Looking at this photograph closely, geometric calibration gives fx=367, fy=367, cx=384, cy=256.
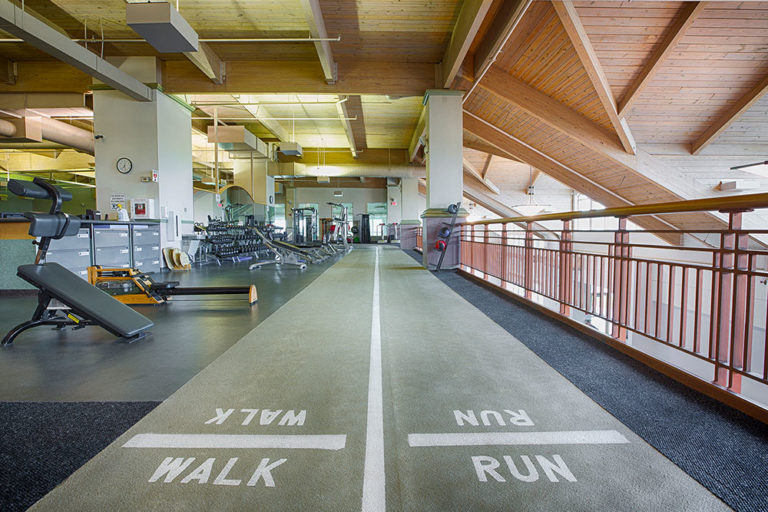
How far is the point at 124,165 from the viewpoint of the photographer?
8.09 meters

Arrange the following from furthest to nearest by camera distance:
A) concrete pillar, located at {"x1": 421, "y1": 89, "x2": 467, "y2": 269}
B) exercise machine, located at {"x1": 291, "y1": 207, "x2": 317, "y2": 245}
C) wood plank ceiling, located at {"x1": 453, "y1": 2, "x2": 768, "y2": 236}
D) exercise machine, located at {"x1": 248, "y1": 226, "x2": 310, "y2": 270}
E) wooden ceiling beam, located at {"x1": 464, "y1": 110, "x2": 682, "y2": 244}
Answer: exercise machine, located at {"x1": 291, "y1": 207, "x2": 317, "y2": 245}, wooden ceiling beam, located at {"x1": 464, "y1": 110, "x2": 682, "y2": 244}, exercise machine, located at {"x1": 248, "y1": 226, "x2": 310, "y2": 270}, concrete pillar, located at {"x1": 421, "y1": 89, "x2": 467, "y2": 269}, wood plank ceiling, located at {"x1": 453, "y1": 2, "x2": 768, "y2": 236}

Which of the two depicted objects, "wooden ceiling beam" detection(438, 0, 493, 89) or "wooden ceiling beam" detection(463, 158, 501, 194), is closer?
"wooden ceiling beam" detection(438, 0, 493, 89)

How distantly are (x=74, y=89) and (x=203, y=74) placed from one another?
3.24 metres

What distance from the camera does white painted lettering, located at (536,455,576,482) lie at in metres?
1.33

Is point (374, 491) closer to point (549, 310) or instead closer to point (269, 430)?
point (269, 430)

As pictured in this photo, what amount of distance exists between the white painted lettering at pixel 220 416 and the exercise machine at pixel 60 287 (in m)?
1.67

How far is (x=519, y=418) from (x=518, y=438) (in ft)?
0.59

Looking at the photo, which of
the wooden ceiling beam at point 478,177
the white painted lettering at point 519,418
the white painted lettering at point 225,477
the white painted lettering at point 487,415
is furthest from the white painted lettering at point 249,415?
the wooden ceiling beam at point 478,177

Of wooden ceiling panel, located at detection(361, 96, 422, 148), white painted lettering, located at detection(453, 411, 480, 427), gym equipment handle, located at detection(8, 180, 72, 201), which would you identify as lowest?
white painted lettering, located at detection(453, 411, 480, 427)

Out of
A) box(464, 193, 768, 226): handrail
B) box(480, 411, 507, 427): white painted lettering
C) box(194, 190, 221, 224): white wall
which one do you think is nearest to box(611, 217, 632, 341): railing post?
box(464, 193, 768, 226): handrail

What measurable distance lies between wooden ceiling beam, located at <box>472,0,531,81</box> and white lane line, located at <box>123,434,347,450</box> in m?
5.96

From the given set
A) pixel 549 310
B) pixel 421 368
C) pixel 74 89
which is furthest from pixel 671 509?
pixel 74 89

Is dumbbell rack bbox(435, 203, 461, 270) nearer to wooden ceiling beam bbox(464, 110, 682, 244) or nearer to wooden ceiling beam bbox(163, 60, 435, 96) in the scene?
wooden ceiling beam bbox(163, 60, 435, 96)

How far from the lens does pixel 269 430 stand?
1.64 metres
